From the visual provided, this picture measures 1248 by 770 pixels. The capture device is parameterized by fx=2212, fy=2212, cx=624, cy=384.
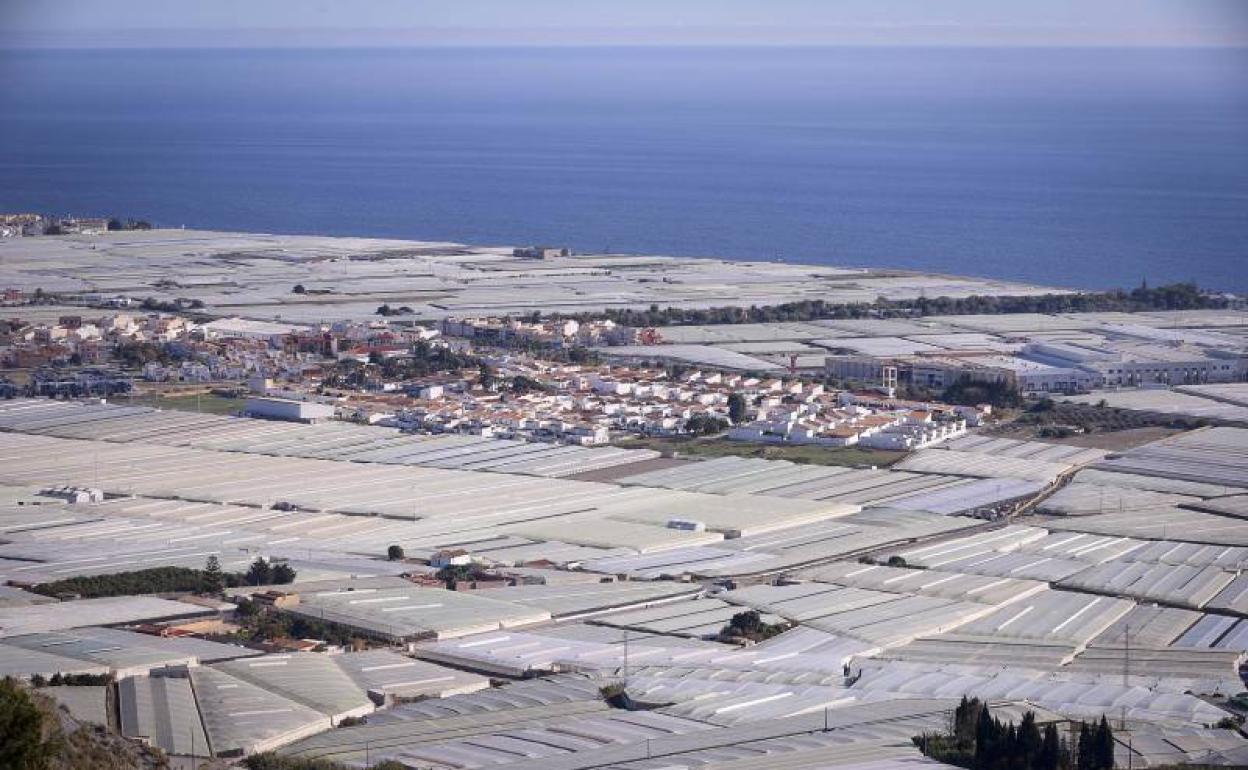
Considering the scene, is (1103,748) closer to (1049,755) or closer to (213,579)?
(1049,755)

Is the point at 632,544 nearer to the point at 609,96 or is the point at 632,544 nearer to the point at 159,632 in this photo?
the point at 159,632

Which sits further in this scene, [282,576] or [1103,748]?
[282,576]

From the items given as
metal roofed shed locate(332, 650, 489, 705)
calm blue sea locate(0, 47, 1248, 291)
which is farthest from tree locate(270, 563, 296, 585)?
calm blue sea locate(0, 47, 1248, 291)

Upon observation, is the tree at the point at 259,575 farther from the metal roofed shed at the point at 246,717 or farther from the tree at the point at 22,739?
the tree at the point at 22,739

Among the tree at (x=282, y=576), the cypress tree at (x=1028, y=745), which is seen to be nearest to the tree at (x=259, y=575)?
the tree at (x=282, y=576)

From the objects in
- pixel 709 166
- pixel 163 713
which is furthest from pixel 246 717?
pixel 709 166

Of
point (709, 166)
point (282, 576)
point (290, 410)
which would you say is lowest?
point (282, 576)

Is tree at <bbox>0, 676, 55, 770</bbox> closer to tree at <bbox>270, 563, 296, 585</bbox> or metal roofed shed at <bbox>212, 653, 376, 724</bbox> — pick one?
metal roofed shed at <bbox>212, 653, 376, 724</bbox>

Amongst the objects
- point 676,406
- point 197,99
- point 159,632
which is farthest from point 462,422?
point 197,99
